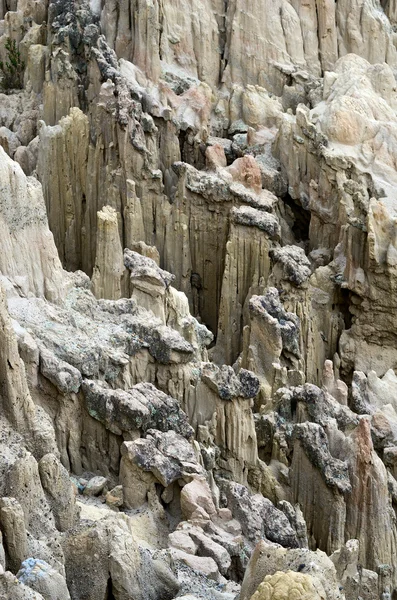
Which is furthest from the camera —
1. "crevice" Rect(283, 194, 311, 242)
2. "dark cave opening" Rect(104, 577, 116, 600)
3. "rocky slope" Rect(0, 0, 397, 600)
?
"crevice" Rect(283, 194, 311, 242)

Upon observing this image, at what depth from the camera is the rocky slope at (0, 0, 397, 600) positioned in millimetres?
14117

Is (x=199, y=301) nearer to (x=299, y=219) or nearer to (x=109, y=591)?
(x=299, y=219)

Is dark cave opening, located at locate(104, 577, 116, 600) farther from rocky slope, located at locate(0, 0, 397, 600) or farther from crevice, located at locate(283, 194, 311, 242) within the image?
crevice, located at locate(283, 194, 311, 242)

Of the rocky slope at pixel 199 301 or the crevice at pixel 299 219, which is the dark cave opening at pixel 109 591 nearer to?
the rocky slope at pixel 199 301

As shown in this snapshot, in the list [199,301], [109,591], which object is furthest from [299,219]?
[109,591]

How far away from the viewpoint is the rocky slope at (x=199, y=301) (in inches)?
556

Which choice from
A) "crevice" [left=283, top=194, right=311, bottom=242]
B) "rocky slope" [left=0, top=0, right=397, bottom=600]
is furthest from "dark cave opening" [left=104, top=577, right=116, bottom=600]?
"crevice" [left=283, top=194, right=311, bottom=242]

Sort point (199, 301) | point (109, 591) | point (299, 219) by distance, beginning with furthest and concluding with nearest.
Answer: point (299, 219)
point (199, 301)
point (109, 591)

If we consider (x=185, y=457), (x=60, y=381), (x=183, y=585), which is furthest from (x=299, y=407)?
(x=183, y=585)

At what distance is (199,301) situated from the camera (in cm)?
2900

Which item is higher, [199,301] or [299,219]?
[299,219]

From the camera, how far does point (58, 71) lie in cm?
3131

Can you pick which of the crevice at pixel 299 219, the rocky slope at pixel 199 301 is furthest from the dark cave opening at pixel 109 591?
the crevice at pixel 299 219

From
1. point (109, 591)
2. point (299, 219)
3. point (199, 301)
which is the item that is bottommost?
point (109, 591)
